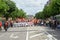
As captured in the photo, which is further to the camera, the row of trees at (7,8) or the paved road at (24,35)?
the row of trees at (7,8)

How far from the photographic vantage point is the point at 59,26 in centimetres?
5872

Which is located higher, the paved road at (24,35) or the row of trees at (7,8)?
the row of trees at (7,8)

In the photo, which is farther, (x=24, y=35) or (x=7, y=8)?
(x=7, y=8)

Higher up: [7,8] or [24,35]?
[7,8]

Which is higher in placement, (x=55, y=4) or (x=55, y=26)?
(x=55, y=4)

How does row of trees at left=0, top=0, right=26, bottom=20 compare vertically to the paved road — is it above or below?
above

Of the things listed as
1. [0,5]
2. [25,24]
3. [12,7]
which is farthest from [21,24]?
[12,7]

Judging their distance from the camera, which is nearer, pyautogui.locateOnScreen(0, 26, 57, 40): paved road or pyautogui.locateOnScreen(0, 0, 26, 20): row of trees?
pyautogui.locateOnScreen(0, 26, 57, 40): paved road

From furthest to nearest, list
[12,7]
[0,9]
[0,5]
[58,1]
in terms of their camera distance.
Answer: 1. [12,7]
2. [58,1]
3. [0,9]
4. [0,5]

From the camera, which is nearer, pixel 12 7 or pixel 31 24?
pixel 31 24

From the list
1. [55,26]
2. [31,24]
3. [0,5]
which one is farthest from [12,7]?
[55,26]

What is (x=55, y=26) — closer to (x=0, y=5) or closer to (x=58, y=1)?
(x=0, y=5)

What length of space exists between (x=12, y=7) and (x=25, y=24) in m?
27.8

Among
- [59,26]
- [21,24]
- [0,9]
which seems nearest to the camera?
[59,26]
